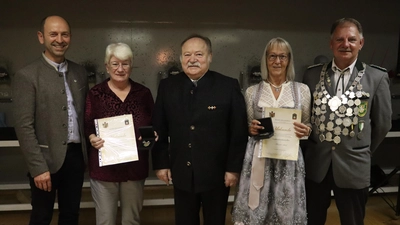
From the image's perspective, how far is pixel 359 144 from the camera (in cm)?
192

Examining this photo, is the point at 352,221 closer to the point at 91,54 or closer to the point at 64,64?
the point at 64,64

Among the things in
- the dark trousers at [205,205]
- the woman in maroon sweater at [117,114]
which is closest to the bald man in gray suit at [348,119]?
the dark trousers at [205,205]

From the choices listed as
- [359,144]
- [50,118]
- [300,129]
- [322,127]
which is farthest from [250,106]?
[50,118]

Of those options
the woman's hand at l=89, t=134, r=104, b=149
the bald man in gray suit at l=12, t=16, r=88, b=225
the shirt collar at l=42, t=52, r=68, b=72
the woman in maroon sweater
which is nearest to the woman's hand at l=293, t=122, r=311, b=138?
the woman in maroon sweater

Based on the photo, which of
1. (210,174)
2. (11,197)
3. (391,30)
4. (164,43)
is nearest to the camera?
(210,174)

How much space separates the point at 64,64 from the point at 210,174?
1155 millimetres

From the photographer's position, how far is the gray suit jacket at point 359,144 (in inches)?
75.4

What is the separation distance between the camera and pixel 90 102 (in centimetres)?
197

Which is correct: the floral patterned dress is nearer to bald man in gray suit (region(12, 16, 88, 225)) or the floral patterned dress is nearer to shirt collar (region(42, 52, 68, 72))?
bald man in gray suit (region(12, 16, 88, 225))

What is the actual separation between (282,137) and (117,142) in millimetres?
965

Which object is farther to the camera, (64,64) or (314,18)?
(314,18)

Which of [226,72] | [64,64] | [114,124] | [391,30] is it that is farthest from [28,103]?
[391,30]

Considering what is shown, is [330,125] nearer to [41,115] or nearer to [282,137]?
[282,137]

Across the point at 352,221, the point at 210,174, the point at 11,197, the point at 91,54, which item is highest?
the point at 91,54
